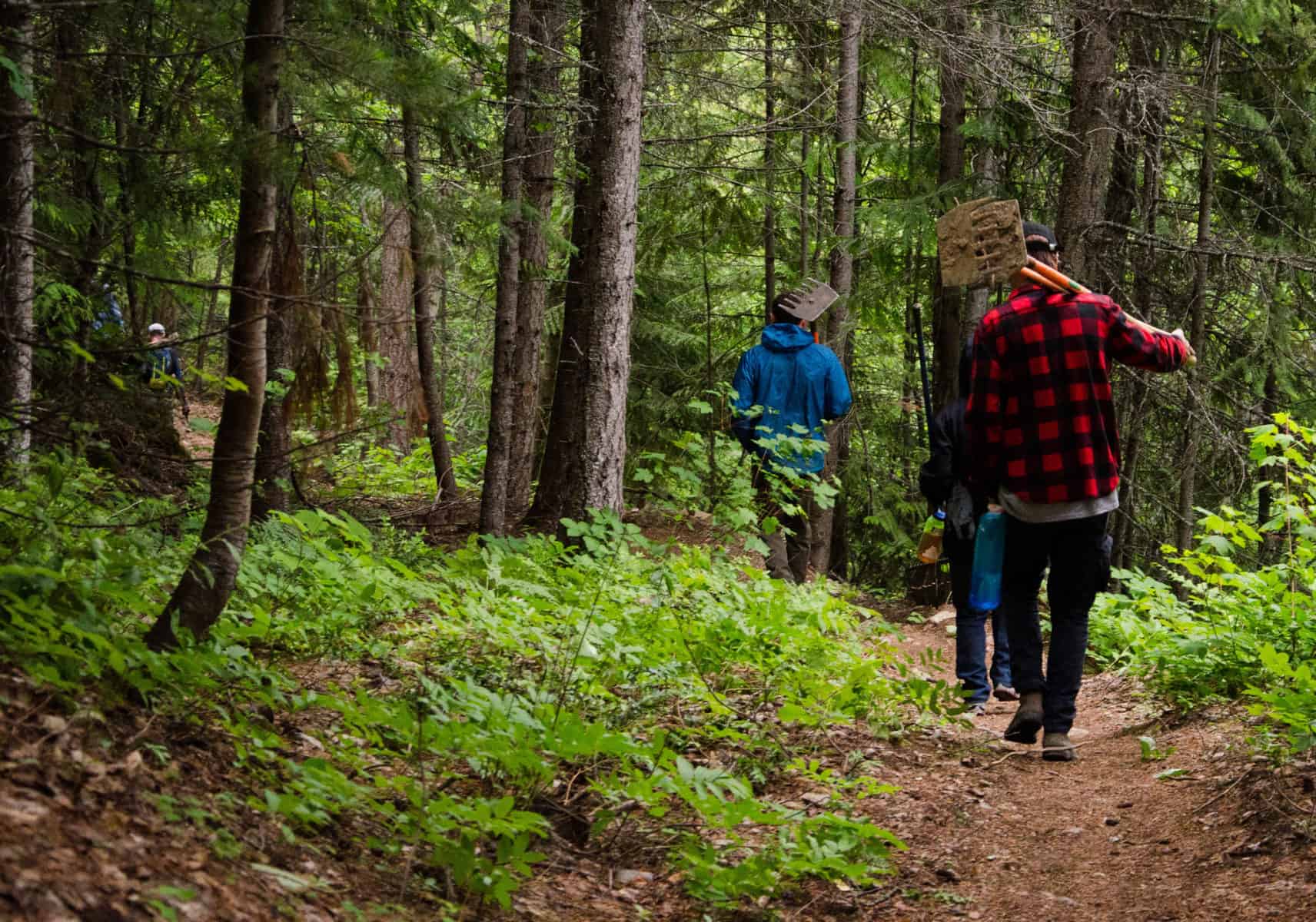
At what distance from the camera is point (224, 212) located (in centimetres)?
1035

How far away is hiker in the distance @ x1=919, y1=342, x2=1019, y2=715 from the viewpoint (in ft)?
21.5

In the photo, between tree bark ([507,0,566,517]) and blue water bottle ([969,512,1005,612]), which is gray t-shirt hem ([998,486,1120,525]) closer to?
blue water bottle ([969,512,1005,612])

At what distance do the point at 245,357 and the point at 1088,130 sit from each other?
8.19 m

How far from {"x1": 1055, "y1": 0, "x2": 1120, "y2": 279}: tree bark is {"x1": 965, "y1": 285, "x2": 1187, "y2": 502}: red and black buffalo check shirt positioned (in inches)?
185

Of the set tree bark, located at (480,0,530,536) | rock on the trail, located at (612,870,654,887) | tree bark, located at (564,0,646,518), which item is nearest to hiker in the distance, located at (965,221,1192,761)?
rock on the trail, located at (612,870,654,887)

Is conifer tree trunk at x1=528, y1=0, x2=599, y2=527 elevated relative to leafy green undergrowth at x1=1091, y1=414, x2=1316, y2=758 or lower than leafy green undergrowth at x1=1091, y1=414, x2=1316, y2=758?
elevated

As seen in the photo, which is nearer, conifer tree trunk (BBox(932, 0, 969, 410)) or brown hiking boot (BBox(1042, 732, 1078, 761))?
brown hiking boot (BBox(1042, 732, 1078, 761))

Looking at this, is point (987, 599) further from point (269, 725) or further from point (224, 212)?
point (224, 212)

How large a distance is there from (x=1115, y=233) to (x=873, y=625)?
6.37 meters

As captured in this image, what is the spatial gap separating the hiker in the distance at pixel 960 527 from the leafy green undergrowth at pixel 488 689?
543mm

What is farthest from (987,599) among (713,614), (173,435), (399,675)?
(173,435)

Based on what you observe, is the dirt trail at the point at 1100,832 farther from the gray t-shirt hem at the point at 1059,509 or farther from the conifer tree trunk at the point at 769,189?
the conifer tree trunk at the point at 769,189

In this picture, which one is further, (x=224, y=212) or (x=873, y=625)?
(x=224, y=212)

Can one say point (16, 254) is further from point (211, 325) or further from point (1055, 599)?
point (1055, 599)
